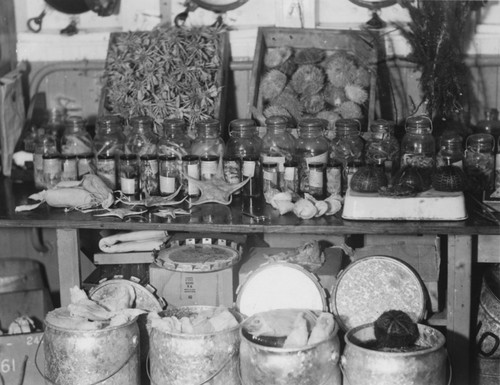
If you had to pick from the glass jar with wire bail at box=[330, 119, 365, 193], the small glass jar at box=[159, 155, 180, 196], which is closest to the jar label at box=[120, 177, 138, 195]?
the small glass jar at box=[159, 155, 180, 196]

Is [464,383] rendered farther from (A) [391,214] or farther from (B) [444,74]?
(B) [444,74]

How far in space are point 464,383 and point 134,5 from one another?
11.9 feet

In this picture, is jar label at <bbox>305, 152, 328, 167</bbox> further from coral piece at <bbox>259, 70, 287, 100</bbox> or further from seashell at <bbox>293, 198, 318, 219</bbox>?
coral piece at <bbox>259, 70, 287, 100</bbox>

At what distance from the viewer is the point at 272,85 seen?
592 cm

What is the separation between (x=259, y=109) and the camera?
19.3ft

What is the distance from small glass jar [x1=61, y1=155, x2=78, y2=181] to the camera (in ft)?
17.3

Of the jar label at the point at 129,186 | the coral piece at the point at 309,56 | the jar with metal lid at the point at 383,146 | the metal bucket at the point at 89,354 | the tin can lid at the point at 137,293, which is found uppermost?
the coral piece at the point at 309,56

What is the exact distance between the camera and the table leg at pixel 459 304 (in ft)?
15.0

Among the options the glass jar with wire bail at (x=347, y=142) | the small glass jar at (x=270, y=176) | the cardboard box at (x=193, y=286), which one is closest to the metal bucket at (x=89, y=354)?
the cardboard box at (x=193, y=286)

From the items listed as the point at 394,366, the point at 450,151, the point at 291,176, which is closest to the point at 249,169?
the point at 291,176

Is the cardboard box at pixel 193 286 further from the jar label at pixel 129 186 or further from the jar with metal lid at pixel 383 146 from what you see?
the jar with metal lid at pixel 383 146

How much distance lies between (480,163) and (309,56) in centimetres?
152

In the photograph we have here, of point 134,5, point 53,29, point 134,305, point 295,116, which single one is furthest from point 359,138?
point 53,29

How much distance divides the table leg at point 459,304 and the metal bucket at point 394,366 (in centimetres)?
42
